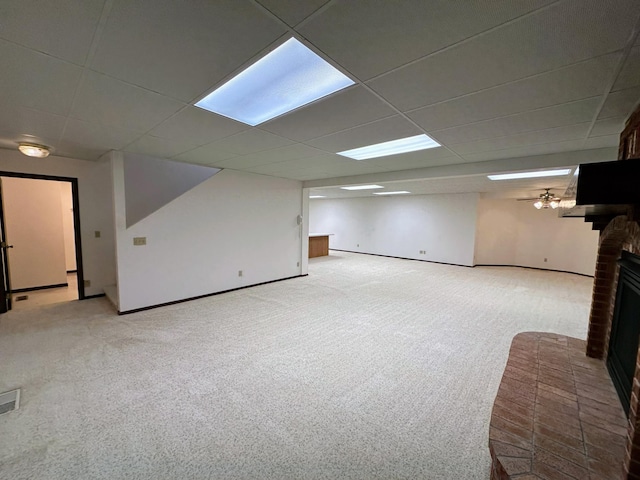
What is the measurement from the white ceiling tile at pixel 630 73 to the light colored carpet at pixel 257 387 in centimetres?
239

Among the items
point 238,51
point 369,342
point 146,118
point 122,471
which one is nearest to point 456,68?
point 238,51

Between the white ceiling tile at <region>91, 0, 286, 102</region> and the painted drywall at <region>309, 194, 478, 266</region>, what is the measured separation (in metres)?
8.53

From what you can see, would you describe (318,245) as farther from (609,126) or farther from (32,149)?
(609,126)

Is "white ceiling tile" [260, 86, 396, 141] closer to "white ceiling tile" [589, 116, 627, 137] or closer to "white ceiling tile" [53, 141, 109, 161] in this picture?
"white ceiling tile" [589, 116, 627, 137]

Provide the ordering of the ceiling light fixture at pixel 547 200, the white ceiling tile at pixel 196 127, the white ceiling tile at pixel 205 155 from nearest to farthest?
the white ceiling tile at pixel 196 127
the white ceiling tile at pixel 205 155
the ceiling light fixture at pixel 547 200

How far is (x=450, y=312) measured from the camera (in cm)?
429

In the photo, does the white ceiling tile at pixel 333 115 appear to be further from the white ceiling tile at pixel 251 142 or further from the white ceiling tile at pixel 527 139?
the white ceiling tile at pixel 527 139

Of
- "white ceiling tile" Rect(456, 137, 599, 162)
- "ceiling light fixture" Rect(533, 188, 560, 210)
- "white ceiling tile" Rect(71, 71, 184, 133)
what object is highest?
"white ceiling tile" Rect(456, 137, 599, 162)

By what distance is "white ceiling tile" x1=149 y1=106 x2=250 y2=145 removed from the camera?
91.0 inches

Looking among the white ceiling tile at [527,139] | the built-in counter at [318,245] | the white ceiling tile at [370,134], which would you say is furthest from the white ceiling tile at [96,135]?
the built-in counter at [318,245]

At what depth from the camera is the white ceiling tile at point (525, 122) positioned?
2010 mm

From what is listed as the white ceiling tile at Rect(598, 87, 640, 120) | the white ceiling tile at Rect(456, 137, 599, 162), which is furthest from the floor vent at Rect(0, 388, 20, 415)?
the white ceiling tile at Rect(456, 137, 599, 162)

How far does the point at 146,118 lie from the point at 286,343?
270 centimetres

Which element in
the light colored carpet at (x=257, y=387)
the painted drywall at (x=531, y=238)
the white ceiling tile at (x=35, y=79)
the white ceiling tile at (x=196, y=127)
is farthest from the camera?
the painted drywall at (x=531, y=238)
